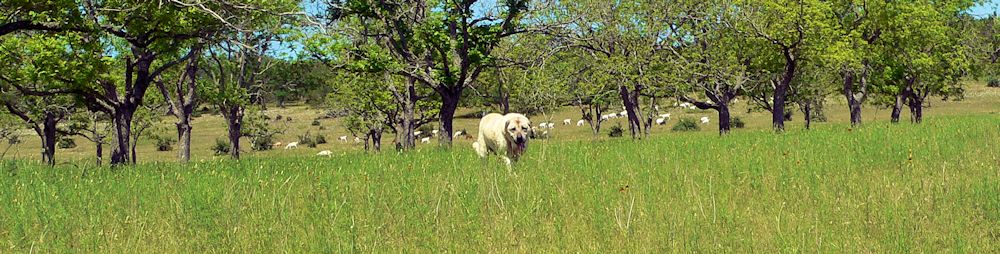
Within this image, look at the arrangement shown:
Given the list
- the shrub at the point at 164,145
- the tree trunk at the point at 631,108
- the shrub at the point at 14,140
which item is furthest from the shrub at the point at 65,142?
the tree trunk at the point at 631,108

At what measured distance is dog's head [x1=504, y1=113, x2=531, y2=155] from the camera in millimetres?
11273

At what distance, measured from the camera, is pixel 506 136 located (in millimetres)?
11641

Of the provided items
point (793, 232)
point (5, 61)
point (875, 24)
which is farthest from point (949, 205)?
point (875, 24)

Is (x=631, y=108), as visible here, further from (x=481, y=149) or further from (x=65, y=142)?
(x=65, y=142)

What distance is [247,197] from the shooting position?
7.07 meters

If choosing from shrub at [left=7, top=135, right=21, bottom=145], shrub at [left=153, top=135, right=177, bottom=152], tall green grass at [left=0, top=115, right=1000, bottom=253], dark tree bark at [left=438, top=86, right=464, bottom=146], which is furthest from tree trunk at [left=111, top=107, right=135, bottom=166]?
shrub at [left=153, top=135, right=177, bottom=152]

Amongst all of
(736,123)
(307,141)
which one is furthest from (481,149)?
(307,141)

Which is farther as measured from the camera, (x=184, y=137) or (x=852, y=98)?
(x=852, y=98)

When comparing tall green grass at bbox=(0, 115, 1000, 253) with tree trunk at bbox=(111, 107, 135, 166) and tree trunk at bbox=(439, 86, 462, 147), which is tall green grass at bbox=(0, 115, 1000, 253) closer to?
tree trunk at bbox=(439, 86, 462, 147)

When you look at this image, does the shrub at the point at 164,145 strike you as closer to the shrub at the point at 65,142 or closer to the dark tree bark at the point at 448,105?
the shrub at the point at 65,142

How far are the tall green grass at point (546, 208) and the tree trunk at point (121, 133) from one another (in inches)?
505

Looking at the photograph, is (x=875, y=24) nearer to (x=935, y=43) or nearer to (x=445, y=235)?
(x=935, y=43)

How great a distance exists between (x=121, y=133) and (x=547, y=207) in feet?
70.6

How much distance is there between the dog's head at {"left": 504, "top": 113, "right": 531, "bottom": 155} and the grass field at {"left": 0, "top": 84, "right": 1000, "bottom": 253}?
0.88m
